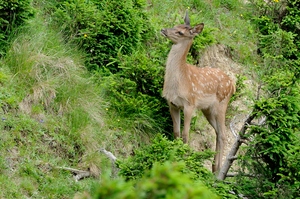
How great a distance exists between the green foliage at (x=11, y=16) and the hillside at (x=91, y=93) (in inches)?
0.9

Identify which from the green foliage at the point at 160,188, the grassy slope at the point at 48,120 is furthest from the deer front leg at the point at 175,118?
the green foliage at the point at 160,188

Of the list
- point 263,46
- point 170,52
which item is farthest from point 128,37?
point 263,46

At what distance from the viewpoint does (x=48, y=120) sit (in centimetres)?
943

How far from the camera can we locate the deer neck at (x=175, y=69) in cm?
1043

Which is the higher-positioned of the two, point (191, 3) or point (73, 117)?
point (191, 3)

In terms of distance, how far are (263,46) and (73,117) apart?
6722 mm

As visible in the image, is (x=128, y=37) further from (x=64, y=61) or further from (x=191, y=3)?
(x=191, y=3)

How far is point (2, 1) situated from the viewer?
981 centimetres

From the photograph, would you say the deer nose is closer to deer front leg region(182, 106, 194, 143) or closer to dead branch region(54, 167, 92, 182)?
deer front leg region(182, 106, 194, 143)

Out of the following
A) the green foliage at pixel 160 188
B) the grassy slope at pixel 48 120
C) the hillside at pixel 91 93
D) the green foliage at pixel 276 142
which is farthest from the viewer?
the grassy slope at pixel 48 120

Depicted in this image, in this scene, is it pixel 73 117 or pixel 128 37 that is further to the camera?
pixel 128 37

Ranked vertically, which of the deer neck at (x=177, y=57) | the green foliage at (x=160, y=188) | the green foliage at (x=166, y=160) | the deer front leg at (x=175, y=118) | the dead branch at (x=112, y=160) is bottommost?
the dead branch at (x=112, y=160)

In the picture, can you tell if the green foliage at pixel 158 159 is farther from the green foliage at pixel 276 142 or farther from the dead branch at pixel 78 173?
the dead branch at pixel 78 173

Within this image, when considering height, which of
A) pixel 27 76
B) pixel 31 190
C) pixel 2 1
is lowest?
pixel 31 190
